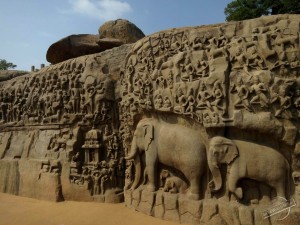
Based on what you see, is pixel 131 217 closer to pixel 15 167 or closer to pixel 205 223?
pixel 205 223

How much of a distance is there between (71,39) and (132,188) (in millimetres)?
6474

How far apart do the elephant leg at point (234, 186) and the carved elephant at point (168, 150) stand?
602 mm

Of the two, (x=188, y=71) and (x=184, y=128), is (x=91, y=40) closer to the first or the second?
(x=188, y=71)

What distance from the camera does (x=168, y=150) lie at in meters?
6.03

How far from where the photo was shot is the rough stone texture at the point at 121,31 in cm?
1117

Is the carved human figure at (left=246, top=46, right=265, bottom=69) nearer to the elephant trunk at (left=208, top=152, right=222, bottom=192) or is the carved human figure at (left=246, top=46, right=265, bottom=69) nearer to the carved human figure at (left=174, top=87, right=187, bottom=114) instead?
the carved human figure at (left=174, top=87, right=187, bottom=114)


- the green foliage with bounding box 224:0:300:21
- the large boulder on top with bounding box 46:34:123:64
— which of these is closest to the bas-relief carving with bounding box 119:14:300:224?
the large boulder on top with bounding box 46:34:123:64

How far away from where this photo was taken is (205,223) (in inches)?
211

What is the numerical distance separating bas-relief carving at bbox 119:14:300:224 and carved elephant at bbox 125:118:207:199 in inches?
0.8

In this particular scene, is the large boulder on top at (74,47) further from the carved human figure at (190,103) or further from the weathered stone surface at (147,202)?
the weathered stone surface at (147,202)

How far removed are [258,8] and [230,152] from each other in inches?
591

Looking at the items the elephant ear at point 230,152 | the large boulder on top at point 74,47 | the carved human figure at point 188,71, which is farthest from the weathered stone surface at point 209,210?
the large boulder on top at point 74,47

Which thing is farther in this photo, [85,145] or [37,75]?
[37,75]

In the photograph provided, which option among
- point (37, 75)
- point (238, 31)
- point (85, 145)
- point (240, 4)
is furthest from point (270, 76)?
point (240, 4)
